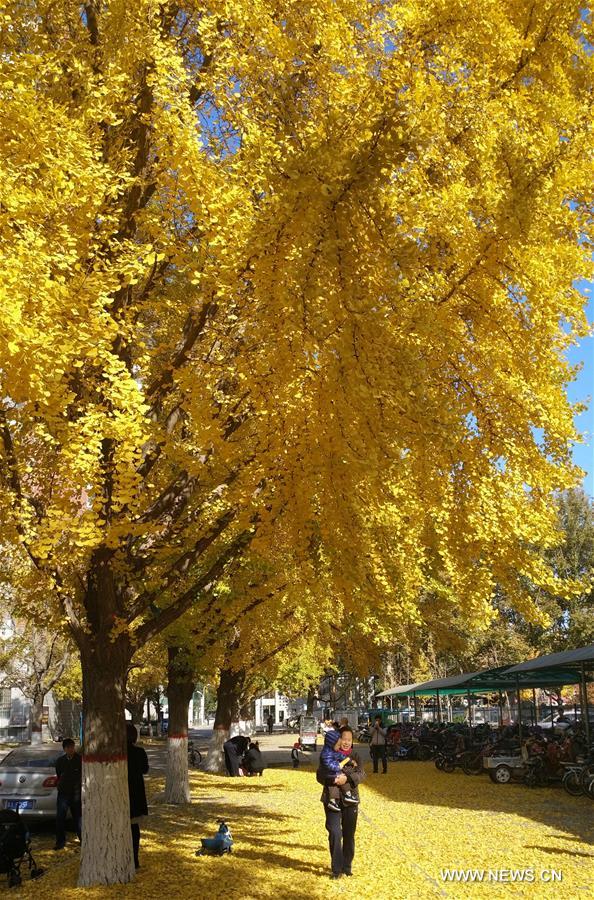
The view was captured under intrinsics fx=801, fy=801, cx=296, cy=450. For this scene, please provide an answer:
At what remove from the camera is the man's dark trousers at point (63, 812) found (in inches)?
451

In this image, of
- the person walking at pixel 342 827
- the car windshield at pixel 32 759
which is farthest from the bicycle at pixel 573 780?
the car windshield at pixel 32 759

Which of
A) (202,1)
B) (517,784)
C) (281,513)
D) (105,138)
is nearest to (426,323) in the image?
(281,513)

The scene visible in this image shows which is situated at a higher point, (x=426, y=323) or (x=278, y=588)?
(x=426, y=323)

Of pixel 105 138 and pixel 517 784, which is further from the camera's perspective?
pixel 517 784

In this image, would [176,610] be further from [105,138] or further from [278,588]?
[105,138]

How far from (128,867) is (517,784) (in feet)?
48.4

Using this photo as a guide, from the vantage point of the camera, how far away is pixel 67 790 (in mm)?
11555

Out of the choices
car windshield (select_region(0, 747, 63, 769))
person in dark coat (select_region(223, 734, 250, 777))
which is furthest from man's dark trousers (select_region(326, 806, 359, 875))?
person in dark coat (select_region(223, 734, 250, 777))

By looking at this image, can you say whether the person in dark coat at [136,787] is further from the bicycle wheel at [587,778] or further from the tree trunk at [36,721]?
the tree trunk at [36,721]

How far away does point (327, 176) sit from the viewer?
16.2 feet

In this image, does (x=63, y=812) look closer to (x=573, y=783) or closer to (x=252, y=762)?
(x=573, y=783)

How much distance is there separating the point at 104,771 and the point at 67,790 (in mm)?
2969

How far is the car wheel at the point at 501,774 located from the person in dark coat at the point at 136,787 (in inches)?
541

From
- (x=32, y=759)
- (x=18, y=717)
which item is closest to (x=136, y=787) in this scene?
(x=32, y=759)
